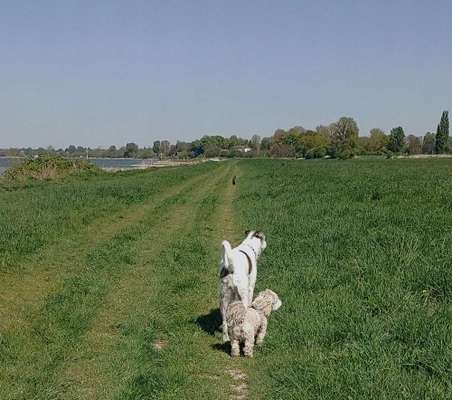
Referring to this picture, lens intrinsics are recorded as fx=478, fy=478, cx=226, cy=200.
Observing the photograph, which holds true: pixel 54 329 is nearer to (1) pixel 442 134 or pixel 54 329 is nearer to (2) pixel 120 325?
(2) pixel 120 325

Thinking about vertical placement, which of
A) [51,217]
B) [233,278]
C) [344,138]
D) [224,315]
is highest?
[344,138]

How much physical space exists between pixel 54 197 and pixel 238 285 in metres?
17.5

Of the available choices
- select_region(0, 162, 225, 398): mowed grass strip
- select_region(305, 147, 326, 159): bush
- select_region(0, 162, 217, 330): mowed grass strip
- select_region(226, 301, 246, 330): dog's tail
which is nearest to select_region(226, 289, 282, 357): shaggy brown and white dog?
select_region(226, 301, 246, 330): dog's tail

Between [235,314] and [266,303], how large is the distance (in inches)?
37.2

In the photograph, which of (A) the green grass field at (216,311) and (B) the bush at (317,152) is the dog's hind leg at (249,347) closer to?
(A) the green grass field at (216,311)

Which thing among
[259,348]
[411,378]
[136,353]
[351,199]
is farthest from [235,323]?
[351,199]

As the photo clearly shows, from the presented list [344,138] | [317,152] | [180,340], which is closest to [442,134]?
[344,138]

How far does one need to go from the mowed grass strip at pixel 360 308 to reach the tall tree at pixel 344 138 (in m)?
125

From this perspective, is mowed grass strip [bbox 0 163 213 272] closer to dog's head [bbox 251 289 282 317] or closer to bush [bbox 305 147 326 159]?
dog's head [bbox 251 289 282 317]

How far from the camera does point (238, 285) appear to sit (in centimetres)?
673

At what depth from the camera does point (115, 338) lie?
22.9 ft

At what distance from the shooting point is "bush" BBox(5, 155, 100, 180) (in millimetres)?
49031

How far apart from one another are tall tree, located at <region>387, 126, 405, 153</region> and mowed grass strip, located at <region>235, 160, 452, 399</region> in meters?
151

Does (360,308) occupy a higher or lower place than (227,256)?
lower
